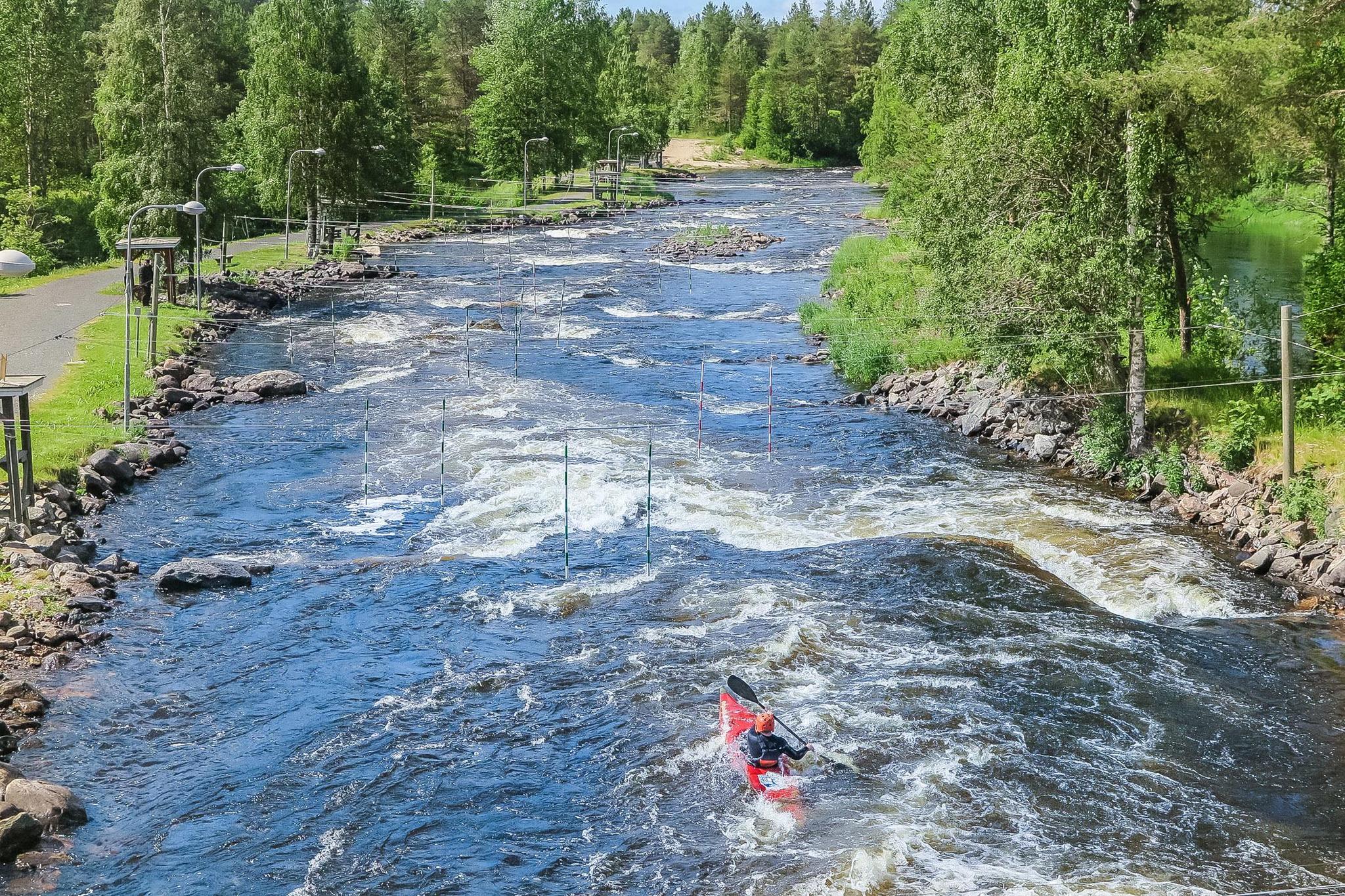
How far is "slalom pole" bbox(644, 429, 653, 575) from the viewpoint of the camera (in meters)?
30.7

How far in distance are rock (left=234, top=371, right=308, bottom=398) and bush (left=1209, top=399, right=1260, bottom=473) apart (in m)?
33.2

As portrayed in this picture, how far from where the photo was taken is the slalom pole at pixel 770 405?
40584mm

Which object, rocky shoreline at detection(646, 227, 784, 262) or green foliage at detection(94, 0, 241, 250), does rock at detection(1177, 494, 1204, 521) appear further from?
rocky shoreline at detection(646, 227, 784, 262)

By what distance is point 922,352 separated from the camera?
48.1 metres

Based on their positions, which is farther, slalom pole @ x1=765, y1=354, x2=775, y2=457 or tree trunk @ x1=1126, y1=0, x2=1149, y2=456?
slalom pole @ x1=765, y1=354, x2=775, y2=457

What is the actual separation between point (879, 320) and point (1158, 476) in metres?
21.0

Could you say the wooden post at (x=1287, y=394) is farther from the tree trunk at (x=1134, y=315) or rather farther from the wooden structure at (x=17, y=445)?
the wooden structure at (x=17, y=445)

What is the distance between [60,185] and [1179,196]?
79.3m

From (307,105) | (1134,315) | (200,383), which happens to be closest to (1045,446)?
(1134,315)

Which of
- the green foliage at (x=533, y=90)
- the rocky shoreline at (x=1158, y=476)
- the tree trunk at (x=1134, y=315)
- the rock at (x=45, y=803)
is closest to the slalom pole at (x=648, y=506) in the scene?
the rocky shoreline at (x=1158, y=476)

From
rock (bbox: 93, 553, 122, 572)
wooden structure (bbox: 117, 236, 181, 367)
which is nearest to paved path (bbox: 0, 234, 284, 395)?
wooden structure (bbox: 117, 236, 181, 367)

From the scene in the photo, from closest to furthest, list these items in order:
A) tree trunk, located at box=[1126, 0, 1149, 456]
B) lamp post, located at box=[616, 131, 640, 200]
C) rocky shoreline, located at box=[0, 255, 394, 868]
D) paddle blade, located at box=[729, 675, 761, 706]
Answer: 1. rocky shoreline, located at box=[0, 255, 394, 868]
2. paddle blade, located at box=[729, 675, 761, 706]
3. tree trunk, located at box=[1126, 0, 1149, 456]
4. lamp post, located at box=[616, 131, 640, 200]

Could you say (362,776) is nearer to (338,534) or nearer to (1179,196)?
(338,534)

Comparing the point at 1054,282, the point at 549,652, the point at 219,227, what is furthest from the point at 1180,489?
the point at 219,227
